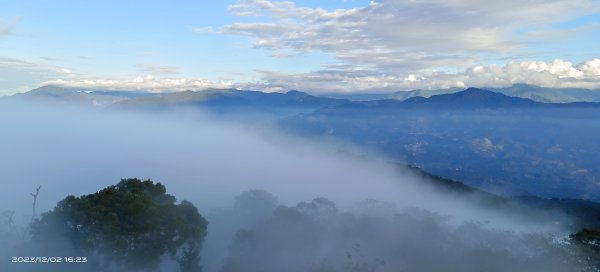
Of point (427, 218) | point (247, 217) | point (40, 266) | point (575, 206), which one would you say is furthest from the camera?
point (575, 206)

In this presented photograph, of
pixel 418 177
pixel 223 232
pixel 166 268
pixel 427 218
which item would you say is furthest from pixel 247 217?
pixel 418 177

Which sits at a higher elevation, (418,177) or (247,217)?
(247,217)

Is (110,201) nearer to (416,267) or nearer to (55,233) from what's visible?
(55,233)

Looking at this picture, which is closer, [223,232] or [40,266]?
[40,266]

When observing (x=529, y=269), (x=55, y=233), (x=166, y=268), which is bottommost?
(x=166, y=268)

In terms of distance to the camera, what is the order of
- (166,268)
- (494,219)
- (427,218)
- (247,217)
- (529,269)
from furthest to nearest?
(494,219), (247,217), (427,218), (166,268), (529,269)

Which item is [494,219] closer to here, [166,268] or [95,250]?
[166,268]
